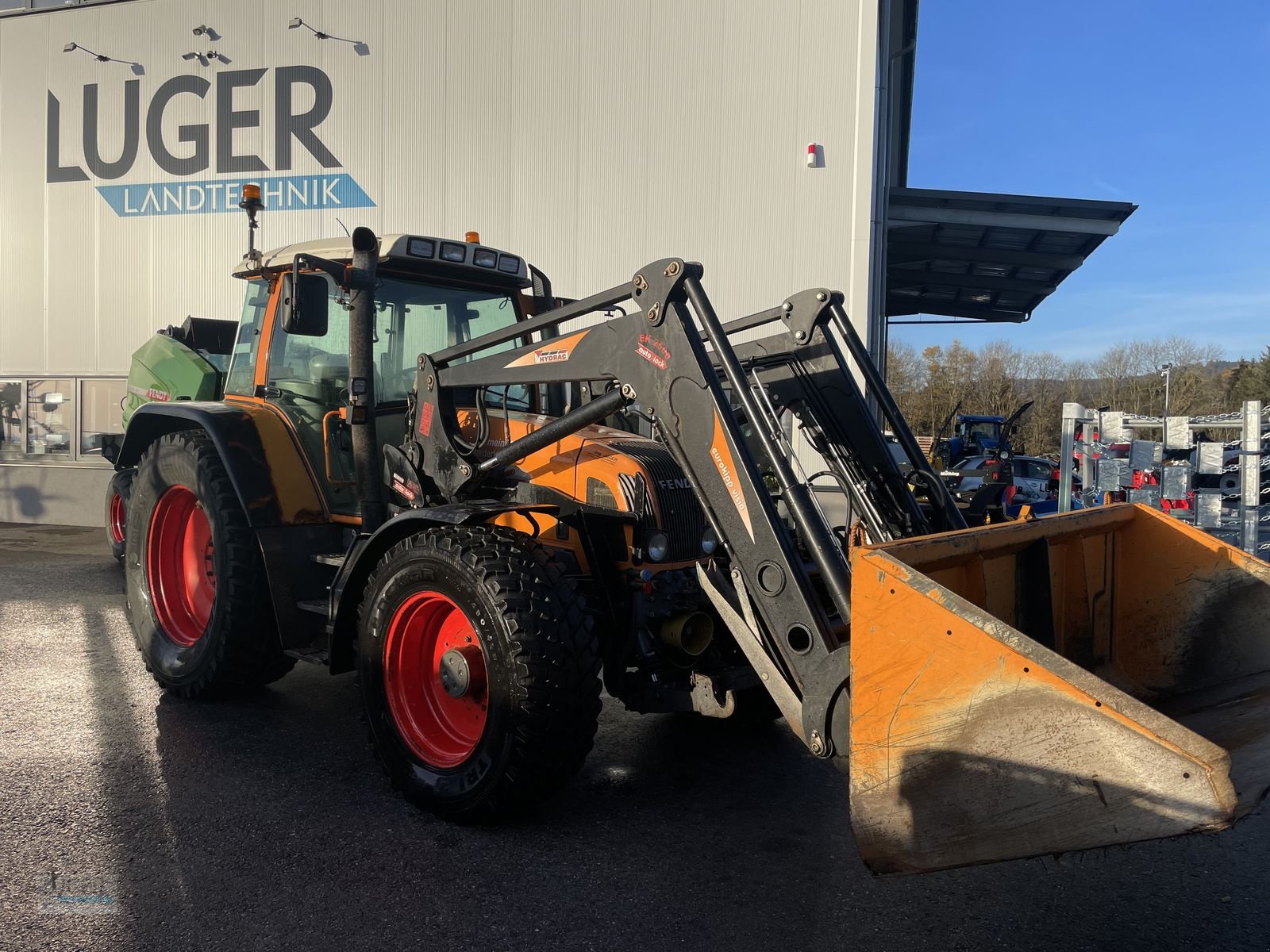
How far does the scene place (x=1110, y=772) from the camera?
7.88ft

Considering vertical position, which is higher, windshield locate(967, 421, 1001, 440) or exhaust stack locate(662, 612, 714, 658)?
windshield locate(967, 421, 1001, 440)

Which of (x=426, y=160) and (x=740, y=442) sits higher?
(x=426, y=160)

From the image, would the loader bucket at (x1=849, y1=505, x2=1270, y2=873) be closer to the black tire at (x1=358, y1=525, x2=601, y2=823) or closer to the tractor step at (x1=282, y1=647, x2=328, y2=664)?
the black tire at (x1=358, y1=525, x2=601, y2=823)

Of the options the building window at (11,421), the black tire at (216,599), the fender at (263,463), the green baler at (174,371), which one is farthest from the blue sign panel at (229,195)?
the fender at (263,463)

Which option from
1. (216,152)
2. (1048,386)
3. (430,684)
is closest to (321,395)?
(430,684)

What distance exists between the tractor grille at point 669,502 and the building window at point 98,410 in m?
12.4

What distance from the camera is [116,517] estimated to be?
10117 millimetres

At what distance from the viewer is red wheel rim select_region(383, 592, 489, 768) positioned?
4.03m

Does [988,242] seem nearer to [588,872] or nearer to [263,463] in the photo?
[263,463]

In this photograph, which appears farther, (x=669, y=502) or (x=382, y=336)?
(x=382, y=336)

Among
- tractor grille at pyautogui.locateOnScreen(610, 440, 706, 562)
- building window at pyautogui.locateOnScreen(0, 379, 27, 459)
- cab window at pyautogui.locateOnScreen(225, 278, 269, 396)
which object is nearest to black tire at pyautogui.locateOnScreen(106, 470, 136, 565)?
cab window at pyautogui.locateOnScreen(225, 278, 269, 396)

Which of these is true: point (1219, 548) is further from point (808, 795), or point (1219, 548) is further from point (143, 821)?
point (143, 821)

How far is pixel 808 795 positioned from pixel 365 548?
2135mm

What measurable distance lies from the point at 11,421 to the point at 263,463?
12368mm
